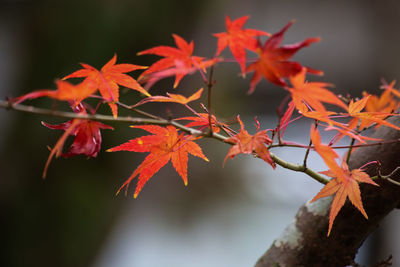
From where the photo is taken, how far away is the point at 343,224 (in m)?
0.52

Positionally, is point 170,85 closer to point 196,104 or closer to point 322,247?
point 196,104

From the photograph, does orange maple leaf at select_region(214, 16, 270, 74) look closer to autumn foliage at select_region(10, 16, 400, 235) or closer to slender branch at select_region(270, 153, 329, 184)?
autumn foliage at select_region(10, 16, 400, 235)

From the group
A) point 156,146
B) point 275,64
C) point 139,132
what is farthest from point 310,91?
point 139,132

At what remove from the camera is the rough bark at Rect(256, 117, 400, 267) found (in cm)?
52

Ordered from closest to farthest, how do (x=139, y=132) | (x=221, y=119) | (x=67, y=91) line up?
(x=67, y=91) → (x=221, y=119) → (x=139, y=132)

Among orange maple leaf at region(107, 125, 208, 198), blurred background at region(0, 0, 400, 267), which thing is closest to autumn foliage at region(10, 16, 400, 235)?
orange maple leaf at region(107, 125, 208, 198)

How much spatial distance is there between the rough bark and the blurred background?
1137 mm

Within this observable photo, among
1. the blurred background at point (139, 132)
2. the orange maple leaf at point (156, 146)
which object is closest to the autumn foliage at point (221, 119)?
the orange maple leaf at point (156, 146)

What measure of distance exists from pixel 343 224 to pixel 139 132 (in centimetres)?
146

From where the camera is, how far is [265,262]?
1.89 ft

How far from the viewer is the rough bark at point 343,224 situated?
52 cm

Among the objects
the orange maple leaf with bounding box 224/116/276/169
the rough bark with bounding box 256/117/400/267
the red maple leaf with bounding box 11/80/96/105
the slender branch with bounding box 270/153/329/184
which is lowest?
the rough bark with bounding box 256/117/400/267

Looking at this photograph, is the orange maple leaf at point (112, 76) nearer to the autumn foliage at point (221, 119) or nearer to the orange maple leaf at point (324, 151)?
the autumn foliage at point (221, 119)

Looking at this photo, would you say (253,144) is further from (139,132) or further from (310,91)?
(139,132)
